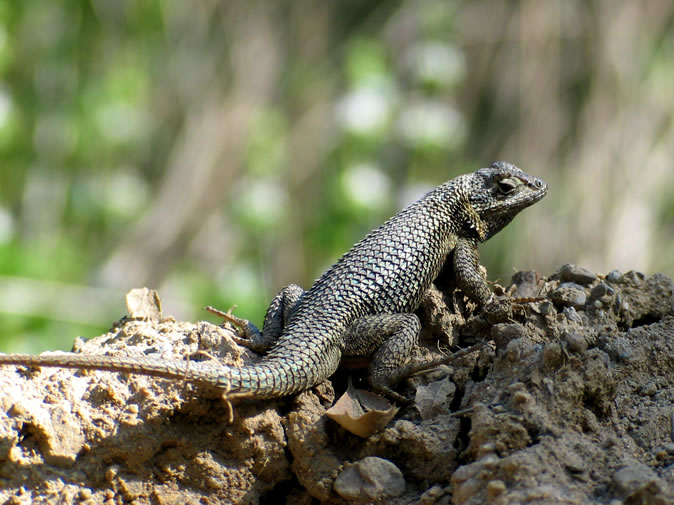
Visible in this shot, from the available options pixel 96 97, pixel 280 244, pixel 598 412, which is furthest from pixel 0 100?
pixel 598 412

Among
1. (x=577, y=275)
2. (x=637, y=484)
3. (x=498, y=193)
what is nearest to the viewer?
(x=637, y=484)

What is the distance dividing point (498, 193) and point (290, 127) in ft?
13.6

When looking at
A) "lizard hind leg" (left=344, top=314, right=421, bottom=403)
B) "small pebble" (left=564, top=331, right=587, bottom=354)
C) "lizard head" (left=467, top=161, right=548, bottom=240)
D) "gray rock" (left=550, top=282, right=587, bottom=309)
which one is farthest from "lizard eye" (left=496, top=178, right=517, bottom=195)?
"small pebble" (left=564, top=331, right=587, bottom=354)

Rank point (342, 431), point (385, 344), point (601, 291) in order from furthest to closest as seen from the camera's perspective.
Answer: point (601, 291) < point (385, 344) < point (342, 431)

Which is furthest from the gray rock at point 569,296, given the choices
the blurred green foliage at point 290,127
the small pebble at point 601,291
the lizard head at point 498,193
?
the blurred green foliage at point 290,127

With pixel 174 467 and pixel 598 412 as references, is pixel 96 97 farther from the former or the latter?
pixel 598 412

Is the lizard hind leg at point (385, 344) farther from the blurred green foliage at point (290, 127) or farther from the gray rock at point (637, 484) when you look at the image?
the blurred green foliage at point (290, 127)

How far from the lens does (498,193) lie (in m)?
3.82

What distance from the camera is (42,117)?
7098 millimetres

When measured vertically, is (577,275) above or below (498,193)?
below

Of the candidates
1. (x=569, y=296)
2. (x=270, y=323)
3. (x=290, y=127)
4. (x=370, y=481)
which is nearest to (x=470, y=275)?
(x=569, y=296)

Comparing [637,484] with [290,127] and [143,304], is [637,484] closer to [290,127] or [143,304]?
[143,304]

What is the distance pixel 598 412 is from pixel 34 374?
1831 mm

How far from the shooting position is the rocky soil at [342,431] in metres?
2.30
